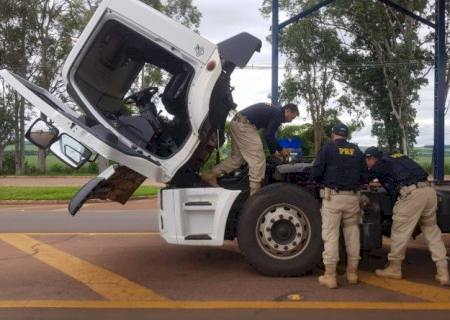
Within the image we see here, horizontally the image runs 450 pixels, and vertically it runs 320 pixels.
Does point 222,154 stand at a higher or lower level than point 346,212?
higher

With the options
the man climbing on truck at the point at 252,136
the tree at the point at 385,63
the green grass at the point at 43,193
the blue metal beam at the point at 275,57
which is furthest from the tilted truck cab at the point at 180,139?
the tree at the point at 385,63

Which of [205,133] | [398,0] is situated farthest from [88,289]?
[398,0]

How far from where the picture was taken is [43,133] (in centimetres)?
603

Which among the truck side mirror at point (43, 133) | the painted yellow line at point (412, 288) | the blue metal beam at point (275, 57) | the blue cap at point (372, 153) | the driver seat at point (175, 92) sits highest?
the blue metal beam at point (275, 57)

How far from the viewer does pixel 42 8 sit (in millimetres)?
31500

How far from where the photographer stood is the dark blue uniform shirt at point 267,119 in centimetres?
664

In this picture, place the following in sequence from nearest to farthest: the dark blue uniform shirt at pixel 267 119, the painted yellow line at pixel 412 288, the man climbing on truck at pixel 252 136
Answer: the painted yellow line at pixel 412 288 → the man climbing on truck at pixel 252 136 → the dark blue uniform shirt at pixel 267 119

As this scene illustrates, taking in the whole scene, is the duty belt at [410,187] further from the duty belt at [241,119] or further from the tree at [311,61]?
the tree at [311,61]

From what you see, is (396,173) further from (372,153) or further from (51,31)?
(51,31)

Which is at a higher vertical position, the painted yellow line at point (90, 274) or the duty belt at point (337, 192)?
the duty belt at point (337, 192)

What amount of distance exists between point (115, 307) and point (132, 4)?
2985mm

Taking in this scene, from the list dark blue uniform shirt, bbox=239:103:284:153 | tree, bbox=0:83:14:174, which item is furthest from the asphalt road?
tree, bbox=0:83:14:174

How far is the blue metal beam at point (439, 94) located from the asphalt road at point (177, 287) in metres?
2.52

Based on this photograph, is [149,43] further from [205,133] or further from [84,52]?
[205,133]
